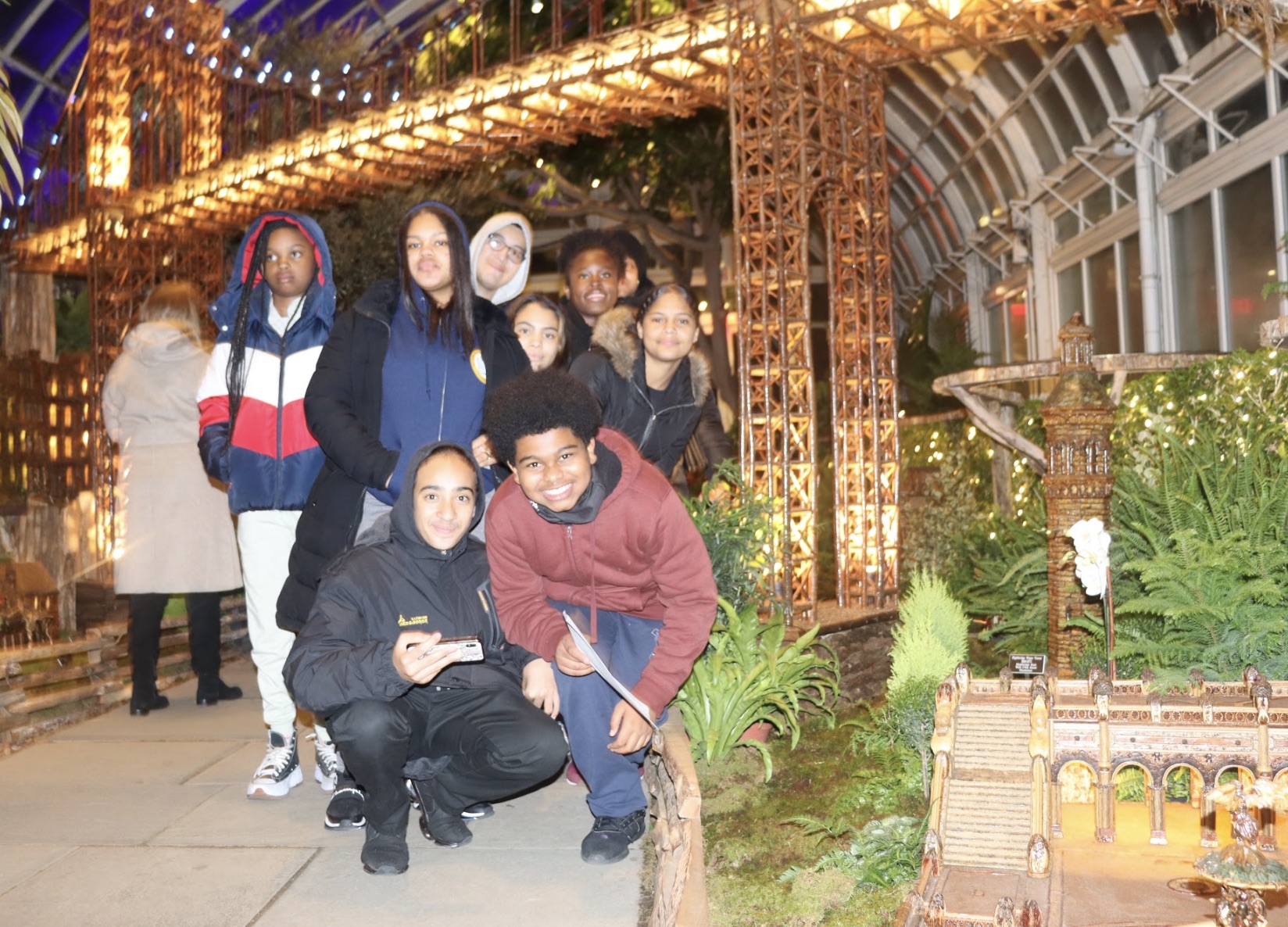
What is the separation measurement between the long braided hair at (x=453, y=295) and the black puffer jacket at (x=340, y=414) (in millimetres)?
68

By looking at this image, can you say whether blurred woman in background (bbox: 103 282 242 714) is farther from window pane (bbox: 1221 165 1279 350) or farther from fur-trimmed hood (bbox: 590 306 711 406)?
window pane (bbox: 1221 165 1279 350)

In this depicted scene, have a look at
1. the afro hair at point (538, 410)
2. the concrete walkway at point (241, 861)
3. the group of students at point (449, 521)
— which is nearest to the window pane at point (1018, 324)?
the group of students at point (449, 521)

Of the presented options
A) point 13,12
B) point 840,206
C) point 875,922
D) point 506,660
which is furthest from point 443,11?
point 875,922

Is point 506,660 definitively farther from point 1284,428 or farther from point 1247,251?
point 1247,251

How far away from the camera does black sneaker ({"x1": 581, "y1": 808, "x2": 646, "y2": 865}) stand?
379cm

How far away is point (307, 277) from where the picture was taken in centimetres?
469

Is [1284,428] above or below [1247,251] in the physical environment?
below

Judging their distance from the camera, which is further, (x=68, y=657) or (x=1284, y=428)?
(x=68, y=657)

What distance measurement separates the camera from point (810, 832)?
436cm

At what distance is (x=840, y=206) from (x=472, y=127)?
3.70 meters

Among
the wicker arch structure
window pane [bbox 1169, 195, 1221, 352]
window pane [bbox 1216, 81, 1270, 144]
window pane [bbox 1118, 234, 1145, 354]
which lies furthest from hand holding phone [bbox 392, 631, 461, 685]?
window pane [bbox 1118, 234, 1145, 354]

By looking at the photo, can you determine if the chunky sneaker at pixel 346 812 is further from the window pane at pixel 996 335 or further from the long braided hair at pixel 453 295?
the window pane at pixel 996 335

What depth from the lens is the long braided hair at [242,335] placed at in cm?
469

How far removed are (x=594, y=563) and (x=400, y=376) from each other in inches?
42.1
